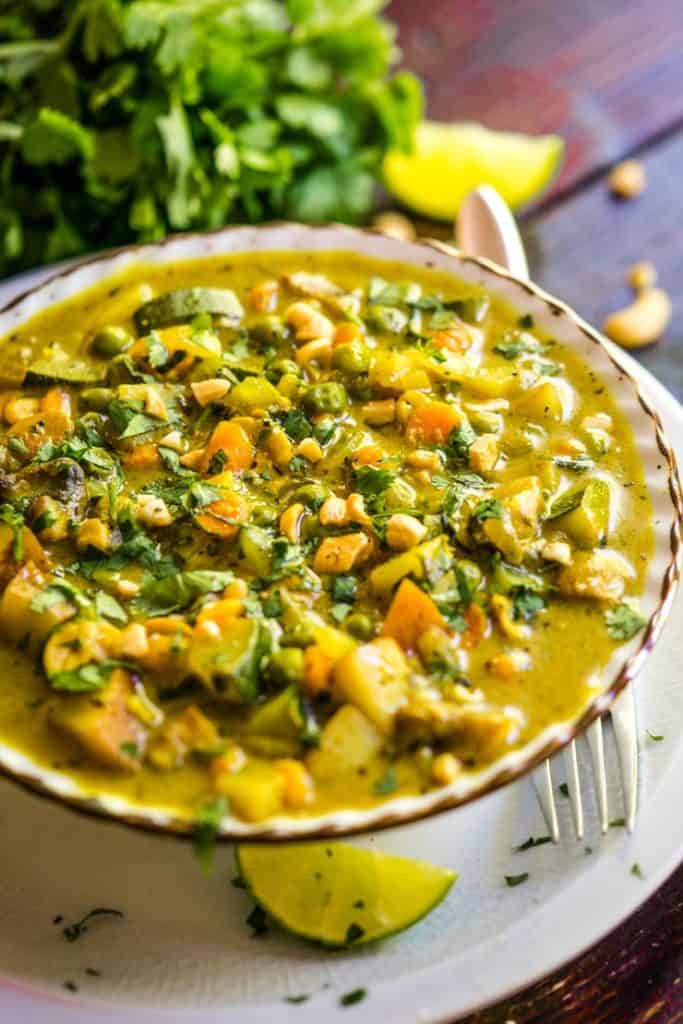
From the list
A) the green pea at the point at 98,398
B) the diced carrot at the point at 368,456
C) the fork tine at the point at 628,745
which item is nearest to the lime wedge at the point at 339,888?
the fork tine at the point at 628,745

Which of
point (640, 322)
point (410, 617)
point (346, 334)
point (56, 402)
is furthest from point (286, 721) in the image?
point (640, 322)

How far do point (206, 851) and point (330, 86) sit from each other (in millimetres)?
3967

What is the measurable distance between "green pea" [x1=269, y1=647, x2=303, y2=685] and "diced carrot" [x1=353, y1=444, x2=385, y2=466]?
819 mm

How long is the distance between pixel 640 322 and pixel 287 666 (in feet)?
9.42

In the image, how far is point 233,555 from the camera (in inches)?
135

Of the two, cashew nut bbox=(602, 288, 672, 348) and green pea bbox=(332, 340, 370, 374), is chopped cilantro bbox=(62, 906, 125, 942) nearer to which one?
green pea bbox=(332, 340, 370, 374)

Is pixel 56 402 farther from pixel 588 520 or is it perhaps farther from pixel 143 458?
pixel 588 520

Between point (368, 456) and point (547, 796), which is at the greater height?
point (368, 456)

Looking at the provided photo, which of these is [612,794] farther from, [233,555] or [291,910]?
[233,555]

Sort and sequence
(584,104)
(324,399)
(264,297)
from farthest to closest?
(584,104) → (264,297) → (324,399)

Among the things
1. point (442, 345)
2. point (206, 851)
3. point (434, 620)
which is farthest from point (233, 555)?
point (442, 345)

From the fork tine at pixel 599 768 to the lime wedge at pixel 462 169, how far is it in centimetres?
305

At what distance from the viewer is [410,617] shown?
319cm

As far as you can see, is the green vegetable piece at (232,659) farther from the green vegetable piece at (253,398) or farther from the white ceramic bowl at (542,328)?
the green vegetable piece at (253,398)
